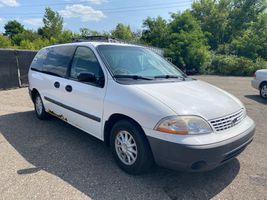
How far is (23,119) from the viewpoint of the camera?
5.38m

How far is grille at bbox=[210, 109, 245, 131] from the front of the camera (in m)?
2.61

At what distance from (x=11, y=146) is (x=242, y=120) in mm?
3629

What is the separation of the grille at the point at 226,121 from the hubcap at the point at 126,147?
0.98 metres

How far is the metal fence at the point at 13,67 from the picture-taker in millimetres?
9227

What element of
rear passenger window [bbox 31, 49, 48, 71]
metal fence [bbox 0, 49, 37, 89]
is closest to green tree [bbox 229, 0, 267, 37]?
metal fence [bbox 0, 49, 37, 89]

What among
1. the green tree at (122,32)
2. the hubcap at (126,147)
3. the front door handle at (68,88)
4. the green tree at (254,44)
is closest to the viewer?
the hubcap at (126,147)

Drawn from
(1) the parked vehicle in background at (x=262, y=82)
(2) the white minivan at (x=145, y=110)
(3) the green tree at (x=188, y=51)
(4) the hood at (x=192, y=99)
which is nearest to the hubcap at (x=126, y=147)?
(2) the white minivan at (x=145, y=110)

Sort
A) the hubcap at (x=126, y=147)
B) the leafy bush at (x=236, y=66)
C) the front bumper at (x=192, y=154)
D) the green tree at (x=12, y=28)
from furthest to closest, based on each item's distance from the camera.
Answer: the green tree at (x=12, y=28) → the leafy bush at (x=236, y=66) → the hubcap at (x=126, y=147) → the front bumper at (x=192, y=154)

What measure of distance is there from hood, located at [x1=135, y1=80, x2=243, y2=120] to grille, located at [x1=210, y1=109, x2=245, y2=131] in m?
0.05

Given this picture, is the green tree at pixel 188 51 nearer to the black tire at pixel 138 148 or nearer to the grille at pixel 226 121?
the grille at pixel 226 121

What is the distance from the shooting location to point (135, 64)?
3598 millimetres

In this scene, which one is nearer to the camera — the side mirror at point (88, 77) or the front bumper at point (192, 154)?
the front bumper at point (192, 154)

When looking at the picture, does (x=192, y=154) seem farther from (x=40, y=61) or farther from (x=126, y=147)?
(x=40, y=61)

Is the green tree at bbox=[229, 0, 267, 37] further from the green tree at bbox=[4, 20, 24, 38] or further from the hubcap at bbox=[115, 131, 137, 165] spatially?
the green tree at bbox=[4, 20, 24, 38]
